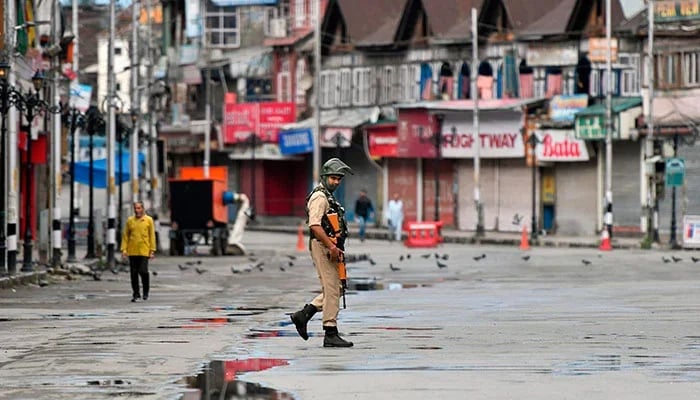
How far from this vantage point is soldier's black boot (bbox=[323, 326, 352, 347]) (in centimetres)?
1828

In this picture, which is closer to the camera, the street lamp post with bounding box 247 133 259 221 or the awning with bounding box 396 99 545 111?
the awning with bounding box 396 99 545 111

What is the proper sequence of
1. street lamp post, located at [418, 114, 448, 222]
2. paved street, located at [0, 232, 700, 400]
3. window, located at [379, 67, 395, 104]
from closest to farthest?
paved street, located at [0, 232, 700, 400] → street lamp post, located at [418, 114, 448, 222] → window, located at [379, 67, 395, 104]

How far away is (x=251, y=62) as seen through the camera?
9088 centimetres

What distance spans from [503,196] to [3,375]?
60487 millimetres

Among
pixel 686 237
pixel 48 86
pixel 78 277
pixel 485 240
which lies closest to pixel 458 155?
pixel 485 240

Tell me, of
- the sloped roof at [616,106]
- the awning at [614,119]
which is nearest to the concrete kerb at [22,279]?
the awning at [614,119]

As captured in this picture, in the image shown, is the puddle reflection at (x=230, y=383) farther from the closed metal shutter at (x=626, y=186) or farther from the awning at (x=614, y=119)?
the closed metal shutter at (x=626, y=186)

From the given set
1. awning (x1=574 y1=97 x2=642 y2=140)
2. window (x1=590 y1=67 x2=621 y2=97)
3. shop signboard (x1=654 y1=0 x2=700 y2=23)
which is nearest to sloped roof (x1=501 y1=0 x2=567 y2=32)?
window (x1=590 y1=67 x2=621 y2=97)

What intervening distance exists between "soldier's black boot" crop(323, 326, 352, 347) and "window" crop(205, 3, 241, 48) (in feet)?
244

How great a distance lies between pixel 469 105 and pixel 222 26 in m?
20.9

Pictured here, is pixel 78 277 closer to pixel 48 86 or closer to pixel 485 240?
pixel 48 86

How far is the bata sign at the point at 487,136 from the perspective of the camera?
74.6m

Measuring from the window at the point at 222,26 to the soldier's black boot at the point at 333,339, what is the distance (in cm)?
Answer: 7433

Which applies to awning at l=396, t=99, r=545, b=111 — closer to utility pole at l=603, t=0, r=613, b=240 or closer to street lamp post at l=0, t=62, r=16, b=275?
utility pole at l=603, t=0, r=613, b=240
